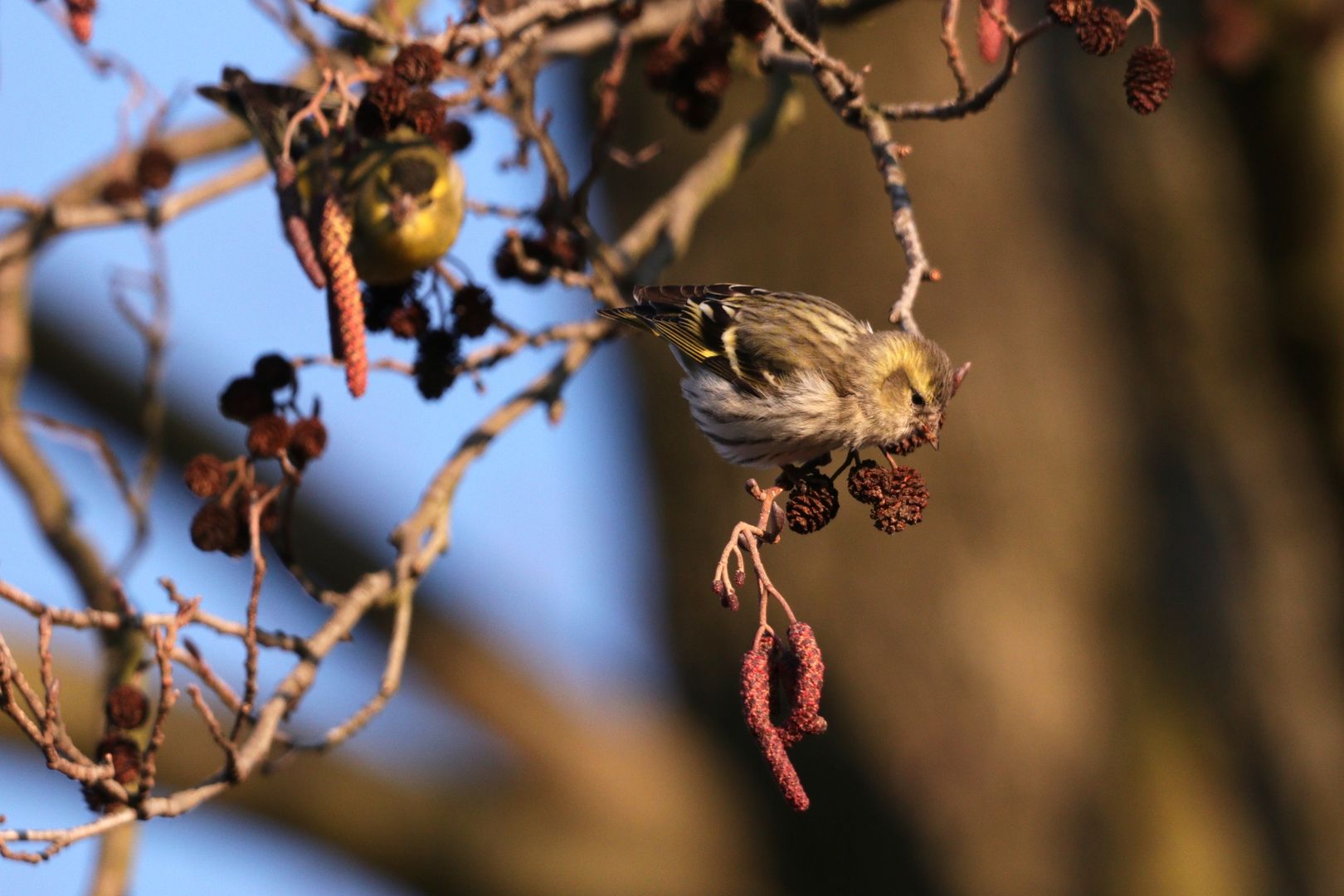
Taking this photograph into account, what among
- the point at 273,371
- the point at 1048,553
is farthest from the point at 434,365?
the point at 1048,553

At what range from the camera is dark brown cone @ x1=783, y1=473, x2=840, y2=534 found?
215 centimetres

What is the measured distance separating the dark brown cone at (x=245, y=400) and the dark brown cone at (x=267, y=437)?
0.03 metres

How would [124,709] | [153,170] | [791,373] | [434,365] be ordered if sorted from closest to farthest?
1. [124,709]
2. [434,365]
3. [791,373]
4. [153,170]

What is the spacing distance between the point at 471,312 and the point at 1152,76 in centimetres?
122

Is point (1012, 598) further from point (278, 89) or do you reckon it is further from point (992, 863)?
point (278, 89)

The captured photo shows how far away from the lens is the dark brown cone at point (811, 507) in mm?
2150

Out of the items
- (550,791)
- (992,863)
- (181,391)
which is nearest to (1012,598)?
(992,863)

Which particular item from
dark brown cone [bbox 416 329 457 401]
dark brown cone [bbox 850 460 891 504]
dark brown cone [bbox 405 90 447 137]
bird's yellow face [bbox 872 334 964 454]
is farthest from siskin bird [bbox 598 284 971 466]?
dark brown cone [bbox 405 90 447 137]

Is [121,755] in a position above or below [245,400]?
below

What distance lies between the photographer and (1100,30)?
84.8 inches

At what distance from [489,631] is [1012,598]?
2.59 meters

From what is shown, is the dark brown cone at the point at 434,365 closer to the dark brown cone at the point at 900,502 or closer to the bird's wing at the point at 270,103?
the bird's wing at the point at 270,103

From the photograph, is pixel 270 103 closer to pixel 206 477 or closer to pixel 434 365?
pixel 434 365

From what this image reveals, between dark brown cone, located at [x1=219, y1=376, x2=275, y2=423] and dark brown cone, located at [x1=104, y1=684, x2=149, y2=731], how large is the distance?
0.50m
